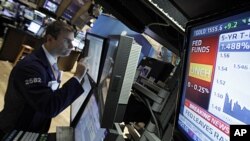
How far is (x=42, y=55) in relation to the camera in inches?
71.9

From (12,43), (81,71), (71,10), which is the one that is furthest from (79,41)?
(81,71)

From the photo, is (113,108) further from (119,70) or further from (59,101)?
(59,101)

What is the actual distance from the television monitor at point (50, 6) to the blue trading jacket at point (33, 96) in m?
9.17

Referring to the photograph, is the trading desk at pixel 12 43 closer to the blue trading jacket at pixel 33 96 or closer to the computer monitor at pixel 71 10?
the computer monitor at pixel 71 10

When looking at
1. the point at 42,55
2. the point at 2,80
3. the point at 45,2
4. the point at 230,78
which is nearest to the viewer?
the point at 230,78

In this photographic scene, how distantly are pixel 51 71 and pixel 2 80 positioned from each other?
3.61m

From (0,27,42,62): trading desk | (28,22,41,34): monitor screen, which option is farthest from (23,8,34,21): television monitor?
(0,27,42,62): trading desk

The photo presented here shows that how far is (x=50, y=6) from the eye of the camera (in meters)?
10.5

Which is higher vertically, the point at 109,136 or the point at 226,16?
Result: the point at 226,16

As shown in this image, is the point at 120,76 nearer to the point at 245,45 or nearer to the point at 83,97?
the point at 245,45

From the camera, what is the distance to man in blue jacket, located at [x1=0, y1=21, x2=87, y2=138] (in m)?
1.62

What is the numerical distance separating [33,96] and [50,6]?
9.57 meters

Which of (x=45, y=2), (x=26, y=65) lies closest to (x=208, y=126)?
(x=26, y=65)

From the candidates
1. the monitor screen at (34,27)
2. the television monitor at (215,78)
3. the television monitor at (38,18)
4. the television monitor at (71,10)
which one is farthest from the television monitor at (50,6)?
the television monitor at (215,78)
